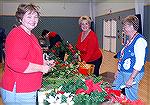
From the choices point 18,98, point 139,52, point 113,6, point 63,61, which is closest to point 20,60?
point 18,98

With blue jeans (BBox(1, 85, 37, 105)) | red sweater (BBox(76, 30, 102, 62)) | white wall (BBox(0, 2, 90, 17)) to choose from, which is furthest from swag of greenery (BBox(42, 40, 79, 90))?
white wall (BBox(0, 2, 90, 17))

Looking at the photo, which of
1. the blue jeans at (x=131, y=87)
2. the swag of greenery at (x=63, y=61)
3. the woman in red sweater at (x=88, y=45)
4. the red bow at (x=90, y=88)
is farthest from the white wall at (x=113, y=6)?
the red bow at (x=90, y=88)

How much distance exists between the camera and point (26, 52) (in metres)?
0.85

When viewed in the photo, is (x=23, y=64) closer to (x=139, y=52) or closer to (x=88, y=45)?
(x=139, y=52)

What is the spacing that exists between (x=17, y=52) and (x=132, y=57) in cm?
64

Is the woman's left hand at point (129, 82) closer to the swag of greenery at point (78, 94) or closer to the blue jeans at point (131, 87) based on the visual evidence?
the blue jeans at point (131, 87)

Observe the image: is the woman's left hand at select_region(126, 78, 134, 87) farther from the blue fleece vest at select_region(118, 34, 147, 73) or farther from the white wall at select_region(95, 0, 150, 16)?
the white wall at select_region(95, 0, 150, 16)

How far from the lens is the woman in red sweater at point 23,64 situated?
0.84 metres

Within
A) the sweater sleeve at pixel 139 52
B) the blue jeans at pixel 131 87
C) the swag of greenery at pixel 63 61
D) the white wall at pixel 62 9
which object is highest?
the white wall at pixel 62 9

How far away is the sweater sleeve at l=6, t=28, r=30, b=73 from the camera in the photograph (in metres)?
0.83

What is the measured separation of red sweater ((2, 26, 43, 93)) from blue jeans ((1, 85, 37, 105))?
15 mm

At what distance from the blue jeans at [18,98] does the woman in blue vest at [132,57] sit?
0.49m

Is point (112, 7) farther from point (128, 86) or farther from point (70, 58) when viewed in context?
point (128, 86)

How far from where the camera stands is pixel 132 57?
1.26 m
